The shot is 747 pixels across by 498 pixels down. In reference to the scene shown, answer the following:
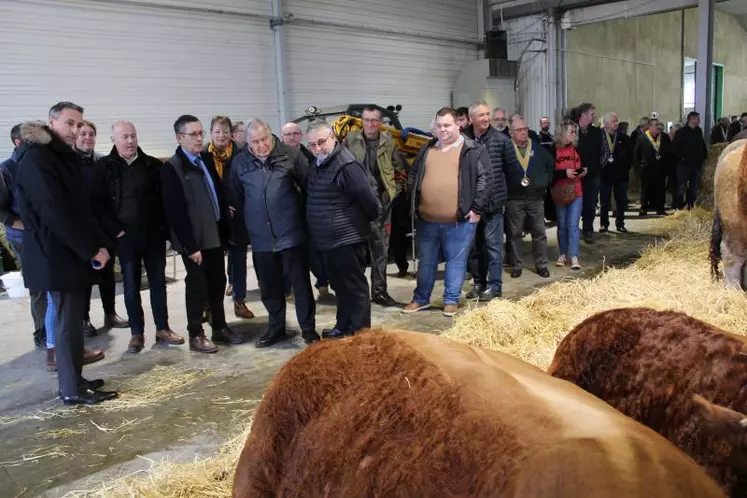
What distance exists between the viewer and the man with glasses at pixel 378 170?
6660mm

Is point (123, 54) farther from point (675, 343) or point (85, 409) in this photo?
point (675, 343)

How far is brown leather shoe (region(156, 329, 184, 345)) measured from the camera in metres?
5.62

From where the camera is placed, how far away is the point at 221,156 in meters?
6.64

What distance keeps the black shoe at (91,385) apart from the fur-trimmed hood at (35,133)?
1.64 metres

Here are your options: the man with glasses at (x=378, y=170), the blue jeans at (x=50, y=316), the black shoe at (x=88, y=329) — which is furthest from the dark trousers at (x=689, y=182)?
the blue jeans at (x=50, y=316)

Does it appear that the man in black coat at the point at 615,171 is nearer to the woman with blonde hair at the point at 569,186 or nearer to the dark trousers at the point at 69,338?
the woman with blonde hair at the point at 569,186

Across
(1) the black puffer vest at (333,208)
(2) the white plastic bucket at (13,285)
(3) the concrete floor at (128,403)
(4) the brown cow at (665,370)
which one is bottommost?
(3) the concrete floor at (128,403)

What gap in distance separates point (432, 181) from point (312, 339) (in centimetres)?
182

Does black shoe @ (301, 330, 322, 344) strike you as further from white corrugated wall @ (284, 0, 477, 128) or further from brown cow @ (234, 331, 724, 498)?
white corrugated wall @ (284, 0, 477, 128)

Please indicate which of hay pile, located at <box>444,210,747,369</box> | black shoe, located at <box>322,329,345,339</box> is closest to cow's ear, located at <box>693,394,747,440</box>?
hay pile, located at <box>444,210,747,369</box>

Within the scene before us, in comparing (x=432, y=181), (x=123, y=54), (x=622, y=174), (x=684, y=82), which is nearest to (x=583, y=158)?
(x=622, y=174)

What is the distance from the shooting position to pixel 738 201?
15.1 feet

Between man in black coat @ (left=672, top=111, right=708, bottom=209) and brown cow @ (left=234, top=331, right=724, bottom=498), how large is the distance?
12.0 m

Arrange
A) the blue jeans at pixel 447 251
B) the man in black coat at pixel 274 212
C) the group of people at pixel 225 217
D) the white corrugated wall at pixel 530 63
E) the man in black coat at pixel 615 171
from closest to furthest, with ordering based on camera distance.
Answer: the group of people at pixel 225 217 → the man in black coat at pixel 274 212 → the blue jeans at pixel 447 251 → the man in black coat at pixel 615 171 → the white corrugated wall at pixel 530 63
